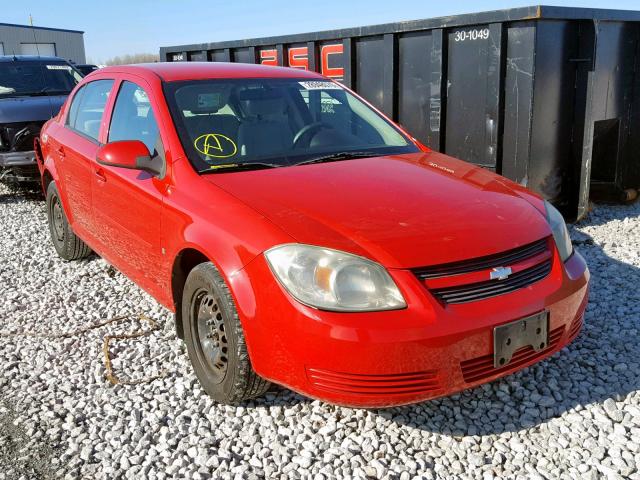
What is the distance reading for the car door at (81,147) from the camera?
446 centimetres

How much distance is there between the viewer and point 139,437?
2.94 metres

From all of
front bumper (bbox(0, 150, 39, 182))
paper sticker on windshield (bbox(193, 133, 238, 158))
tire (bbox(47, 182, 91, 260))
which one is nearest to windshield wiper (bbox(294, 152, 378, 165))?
paper sticker on windshield (bbox(193, 133, 238, 158))

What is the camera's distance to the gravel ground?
2684 mm

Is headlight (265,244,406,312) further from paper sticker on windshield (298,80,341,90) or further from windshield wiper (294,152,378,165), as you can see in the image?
paper sticker on windshield (298,80,341,90)

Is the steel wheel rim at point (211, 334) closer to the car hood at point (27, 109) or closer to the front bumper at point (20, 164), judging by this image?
the front bumper at point (20, 164)

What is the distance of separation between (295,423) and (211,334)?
614mm

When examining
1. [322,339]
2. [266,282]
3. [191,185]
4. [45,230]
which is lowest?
[45,230]

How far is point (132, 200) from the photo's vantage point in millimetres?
3676

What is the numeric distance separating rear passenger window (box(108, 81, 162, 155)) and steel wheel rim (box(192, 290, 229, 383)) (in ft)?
3.17

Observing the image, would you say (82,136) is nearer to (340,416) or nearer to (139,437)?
(139,437)

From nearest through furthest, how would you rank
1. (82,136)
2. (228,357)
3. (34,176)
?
(228,357)
(82,136)
(34,176)

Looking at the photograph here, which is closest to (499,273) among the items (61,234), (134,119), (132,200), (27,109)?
(132,200)

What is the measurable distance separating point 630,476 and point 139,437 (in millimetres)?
2217

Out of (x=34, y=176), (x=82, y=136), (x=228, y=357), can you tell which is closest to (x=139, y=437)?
(x=228, y=357)
